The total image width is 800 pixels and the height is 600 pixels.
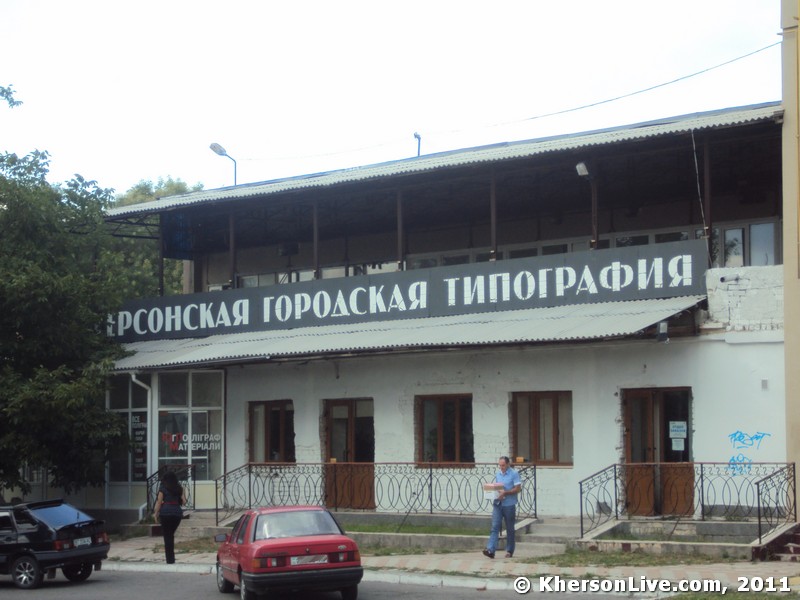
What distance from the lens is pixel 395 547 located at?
2117 centimetres

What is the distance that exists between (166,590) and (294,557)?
337cm

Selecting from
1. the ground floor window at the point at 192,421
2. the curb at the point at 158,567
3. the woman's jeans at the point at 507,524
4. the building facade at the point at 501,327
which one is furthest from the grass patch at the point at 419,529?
the ground floor window at the point at 192,421

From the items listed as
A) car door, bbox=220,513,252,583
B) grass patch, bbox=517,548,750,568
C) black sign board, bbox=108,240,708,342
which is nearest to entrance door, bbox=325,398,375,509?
black sign board, bbox=108,240,708,342

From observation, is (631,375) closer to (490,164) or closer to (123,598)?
(490,164)

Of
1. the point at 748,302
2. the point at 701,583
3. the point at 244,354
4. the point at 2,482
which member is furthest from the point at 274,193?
the point at 701,583

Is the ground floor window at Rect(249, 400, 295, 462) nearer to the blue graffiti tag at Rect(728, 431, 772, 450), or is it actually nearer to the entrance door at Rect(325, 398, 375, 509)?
the entrance door at Rect(325, 398, 375, 509)

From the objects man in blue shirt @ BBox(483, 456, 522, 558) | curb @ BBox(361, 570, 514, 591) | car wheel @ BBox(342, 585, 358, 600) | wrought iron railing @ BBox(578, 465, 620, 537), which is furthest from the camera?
wrought iron railing @ BBox(578, 465, 620, 537)

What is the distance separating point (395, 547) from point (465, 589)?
16.8ft

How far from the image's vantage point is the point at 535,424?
890 inches

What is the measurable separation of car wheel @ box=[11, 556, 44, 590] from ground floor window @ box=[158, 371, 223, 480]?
26.2 ft

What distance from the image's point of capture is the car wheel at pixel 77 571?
19.3 m

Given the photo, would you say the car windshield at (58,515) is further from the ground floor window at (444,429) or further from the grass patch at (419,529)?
the ground floor window at (444,429)

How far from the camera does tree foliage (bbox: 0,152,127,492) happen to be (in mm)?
25078

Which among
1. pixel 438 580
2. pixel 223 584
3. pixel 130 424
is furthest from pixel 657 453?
pixel 130 424
